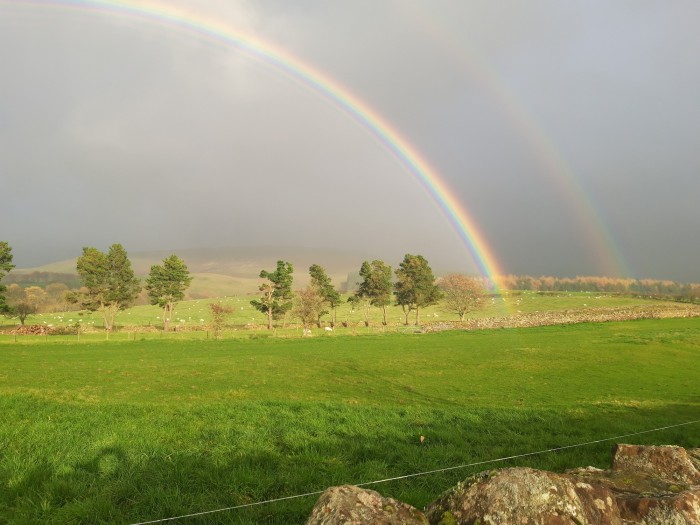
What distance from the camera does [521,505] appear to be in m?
2.95

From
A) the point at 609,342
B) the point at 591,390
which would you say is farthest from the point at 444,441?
the point at 609,342

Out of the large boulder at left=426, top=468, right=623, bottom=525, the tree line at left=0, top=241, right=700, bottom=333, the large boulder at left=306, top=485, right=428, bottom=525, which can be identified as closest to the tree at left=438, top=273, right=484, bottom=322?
the tree line at left=0, top=241, right=700, bottom=333

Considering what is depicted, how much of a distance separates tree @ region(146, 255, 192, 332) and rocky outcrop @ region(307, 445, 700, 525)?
96.4 meters

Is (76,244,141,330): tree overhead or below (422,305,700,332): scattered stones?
overhead

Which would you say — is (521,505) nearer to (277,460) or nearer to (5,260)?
(277,460)

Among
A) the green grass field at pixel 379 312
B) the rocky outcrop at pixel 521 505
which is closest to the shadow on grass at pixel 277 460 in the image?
the rocky outcrop at pixel 521 505

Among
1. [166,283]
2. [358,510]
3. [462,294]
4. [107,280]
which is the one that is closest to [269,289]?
[166,283]

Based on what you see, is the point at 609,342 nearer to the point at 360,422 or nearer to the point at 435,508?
the point at 360,422

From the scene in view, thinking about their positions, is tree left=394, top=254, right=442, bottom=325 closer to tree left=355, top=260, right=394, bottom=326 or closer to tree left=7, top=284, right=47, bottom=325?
tree left=355, top=260, right=394, bottom=326

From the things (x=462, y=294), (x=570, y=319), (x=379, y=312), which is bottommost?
(x=379, y=312)

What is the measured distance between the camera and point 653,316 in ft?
238

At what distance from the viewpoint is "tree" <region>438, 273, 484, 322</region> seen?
9712 centimetres

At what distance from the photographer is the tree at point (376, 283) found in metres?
102

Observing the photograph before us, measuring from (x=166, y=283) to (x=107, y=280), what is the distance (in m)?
11.2
